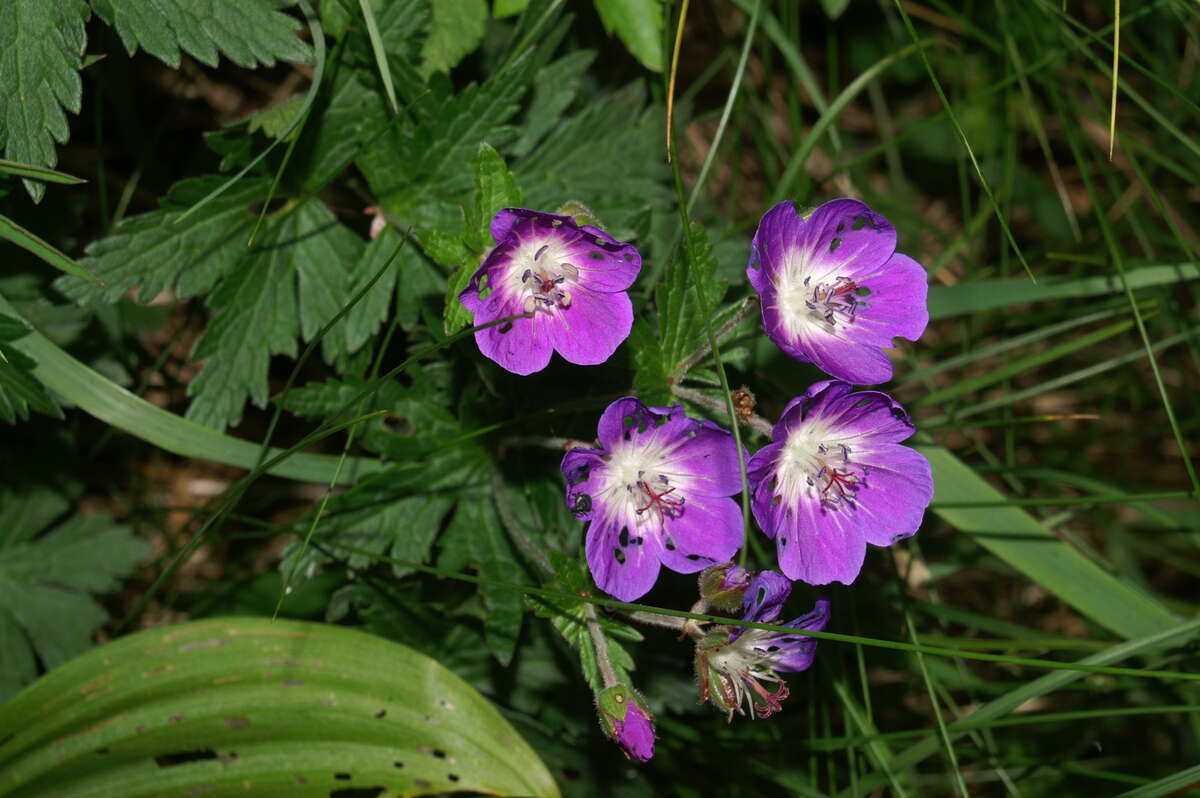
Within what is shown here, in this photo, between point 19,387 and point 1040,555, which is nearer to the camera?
point 19,387

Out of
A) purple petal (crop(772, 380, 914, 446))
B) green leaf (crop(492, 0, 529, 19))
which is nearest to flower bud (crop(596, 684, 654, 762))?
purple petal (crop(772, 380, 914, 446))

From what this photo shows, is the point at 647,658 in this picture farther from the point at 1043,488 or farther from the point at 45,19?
the point at 45,19

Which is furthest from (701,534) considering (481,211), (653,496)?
(481,211)

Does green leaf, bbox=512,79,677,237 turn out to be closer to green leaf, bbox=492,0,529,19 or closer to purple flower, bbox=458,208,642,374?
green leaf, bbox=492,0,529,19

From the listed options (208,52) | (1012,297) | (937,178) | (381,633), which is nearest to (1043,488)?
(1012,297)

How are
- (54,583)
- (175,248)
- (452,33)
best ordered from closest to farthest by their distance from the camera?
(175,248) → (452,33) → (54,583)

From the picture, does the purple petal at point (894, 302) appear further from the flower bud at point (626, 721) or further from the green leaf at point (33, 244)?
the green leaf at point (33, 244)

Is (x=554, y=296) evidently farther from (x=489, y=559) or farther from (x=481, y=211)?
(x=489, y=559)
